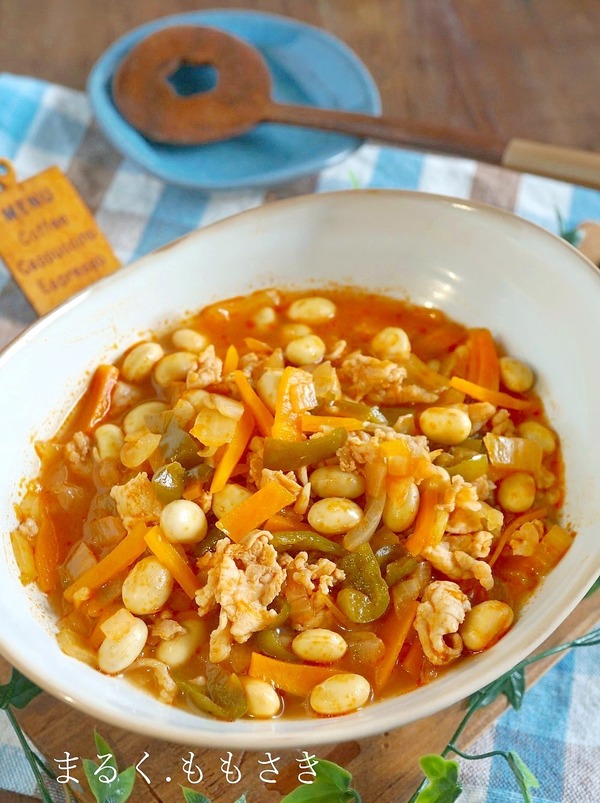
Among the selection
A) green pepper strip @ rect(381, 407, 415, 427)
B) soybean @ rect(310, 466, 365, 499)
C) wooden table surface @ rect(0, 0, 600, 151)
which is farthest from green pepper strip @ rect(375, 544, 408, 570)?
wooden table surface @ rect(0, 0, 600, 151)

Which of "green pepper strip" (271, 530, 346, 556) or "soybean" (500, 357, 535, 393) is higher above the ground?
"green pepper strip" (271, 530, 346, 556)

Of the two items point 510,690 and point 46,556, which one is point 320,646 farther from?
point 46,556

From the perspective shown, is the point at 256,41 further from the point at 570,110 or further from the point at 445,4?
the point at 570,110

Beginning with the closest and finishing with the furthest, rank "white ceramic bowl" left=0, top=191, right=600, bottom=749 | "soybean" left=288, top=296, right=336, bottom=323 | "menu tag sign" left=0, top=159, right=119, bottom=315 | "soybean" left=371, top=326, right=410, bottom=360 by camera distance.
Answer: "white ceramic bowl" left=0, top=191, right=600, bottom=749
"soybean" left=371, top=326, right=410, bottom=360
"soybean" left=288, top=296, right=336, bottom=323
"menu tag sign" left=0, top=159, right=119, bottom=315

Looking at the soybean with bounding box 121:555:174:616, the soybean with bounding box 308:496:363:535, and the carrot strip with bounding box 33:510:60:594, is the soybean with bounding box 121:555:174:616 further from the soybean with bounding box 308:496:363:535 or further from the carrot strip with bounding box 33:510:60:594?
the soybean with bounding box 308:496:363:535

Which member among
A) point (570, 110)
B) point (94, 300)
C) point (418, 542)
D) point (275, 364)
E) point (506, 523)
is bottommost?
point (570, 110)

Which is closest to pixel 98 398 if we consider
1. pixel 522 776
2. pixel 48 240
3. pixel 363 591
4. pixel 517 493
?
pixel 48 240

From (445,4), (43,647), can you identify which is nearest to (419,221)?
(43,647)
